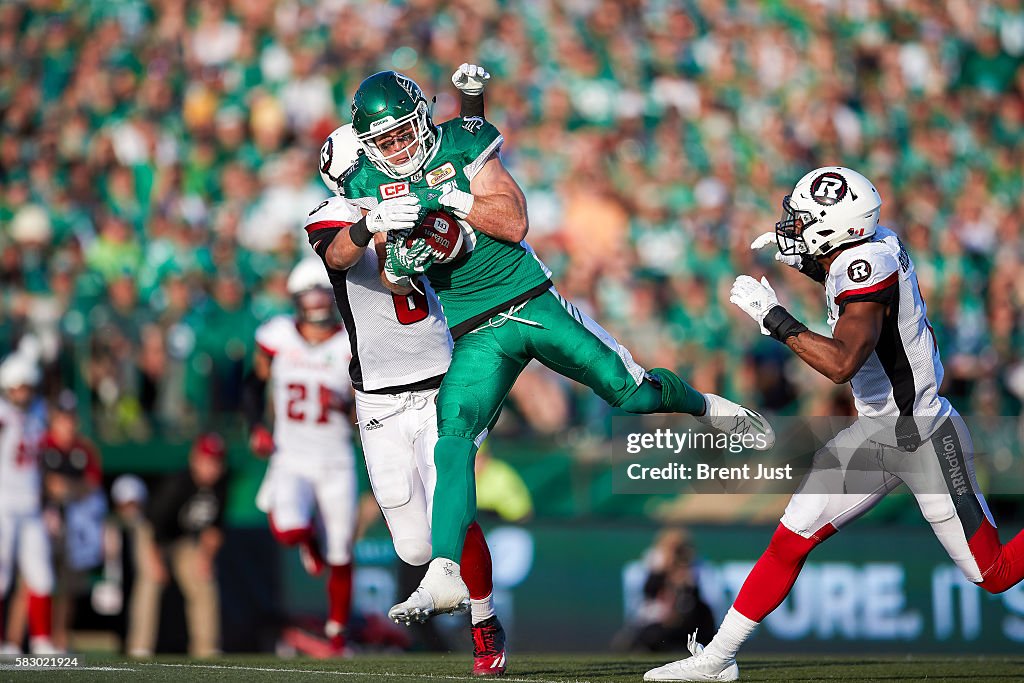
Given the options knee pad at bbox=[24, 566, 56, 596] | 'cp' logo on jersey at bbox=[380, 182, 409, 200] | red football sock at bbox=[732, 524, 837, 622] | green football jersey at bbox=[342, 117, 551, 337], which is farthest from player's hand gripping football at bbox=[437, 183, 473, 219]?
knee pad at bbox=[24, 566, 56, 596]

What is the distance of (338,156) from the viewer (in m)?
6.62

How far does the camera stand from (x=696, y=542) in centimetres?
1071

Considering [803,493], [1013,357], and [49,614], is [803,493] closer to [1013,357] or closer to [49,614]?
[1013,357]

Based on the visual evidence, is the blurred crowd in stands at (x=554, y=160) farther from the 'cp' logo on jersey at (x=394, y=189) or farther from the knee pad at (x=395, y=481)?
the 'cp' logo on jersey at (x=394, y=189)

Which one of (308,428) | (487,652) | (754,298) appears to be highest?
(754,298)

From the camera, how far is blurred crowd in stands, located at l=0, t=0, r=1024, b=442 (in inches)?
435

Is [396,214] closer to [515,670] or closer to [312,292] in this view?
[515,670]

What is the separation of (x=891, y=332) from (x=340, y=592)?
14.0 ft

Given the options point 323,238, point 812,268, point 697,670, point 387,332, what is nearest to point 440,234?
point 323,238

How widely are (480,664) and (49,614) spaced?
5.44 m

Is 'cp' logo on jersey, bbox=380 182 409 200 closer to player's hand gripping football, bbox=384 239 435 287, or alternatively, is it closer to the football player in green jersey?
the football player in green jersey

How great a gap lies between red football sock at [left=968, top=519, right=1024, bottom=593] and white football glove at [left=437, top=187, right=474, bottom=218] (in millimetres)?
2339

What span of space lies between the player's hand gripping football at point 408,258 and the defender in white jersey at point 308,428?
124 inches

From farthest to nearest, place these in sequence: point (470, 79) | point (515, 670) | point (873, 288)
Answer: point (515, 670) → point (470, 79) → point (873, 288)
